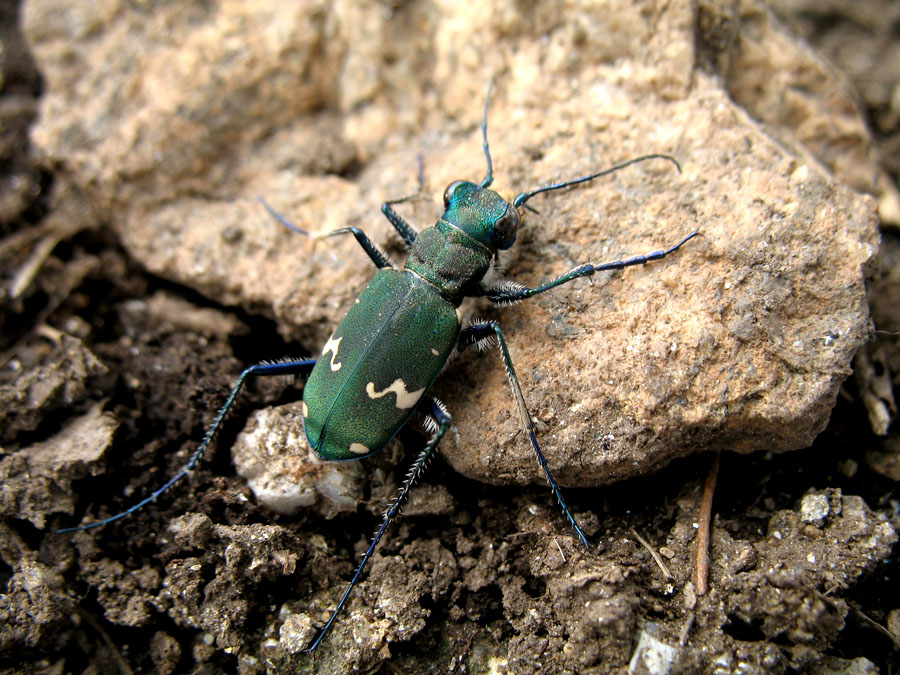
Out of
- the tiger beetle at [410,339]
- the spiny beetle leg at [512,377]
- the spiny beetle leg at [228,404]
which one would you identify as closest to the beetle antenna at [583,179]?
the tiger beetle at [410,339]

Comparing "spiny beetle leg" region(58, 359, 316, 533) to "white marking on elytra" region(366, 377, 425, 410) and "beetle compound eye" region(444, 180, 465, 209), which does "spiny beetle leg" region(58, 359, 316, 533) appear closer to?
"white marking on elytra" region(366, 377, 425, 410)

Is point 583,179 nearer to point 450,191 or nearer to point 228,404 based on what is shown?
point 450,191

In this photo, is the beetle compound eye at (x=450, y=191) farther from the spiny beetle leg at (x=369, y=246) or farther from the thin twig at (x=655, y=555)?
the thin twig at (x=655, y=555)

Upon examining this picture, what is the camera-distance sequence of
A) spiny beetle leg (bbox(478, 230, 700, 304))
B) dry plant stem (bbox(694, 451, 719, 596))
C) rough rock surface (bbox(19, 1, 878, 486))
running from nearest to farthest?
Result: dry plant stem (bbox(694, 451, 719, 596)) → rough rock surface (bbox(19, 1, 878, 486)) → spiny beetle leg (bbox(478, 230, 700, 304))

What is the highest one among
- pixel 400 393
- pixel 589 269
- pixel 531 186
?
pixel 531 186

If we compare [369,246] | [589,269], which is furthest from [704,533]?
[369,246]

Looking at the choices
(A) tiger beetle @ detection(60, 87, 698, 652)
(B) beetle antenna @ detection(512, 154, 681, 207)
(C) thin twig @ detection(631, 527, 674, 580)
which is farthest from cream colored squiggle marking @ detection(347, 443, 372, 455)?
(B) beetle antenna @ detection(512, 154, 681, 207)

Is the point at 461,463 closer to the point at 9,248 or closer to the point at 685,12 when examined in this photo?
the point at 685,12
